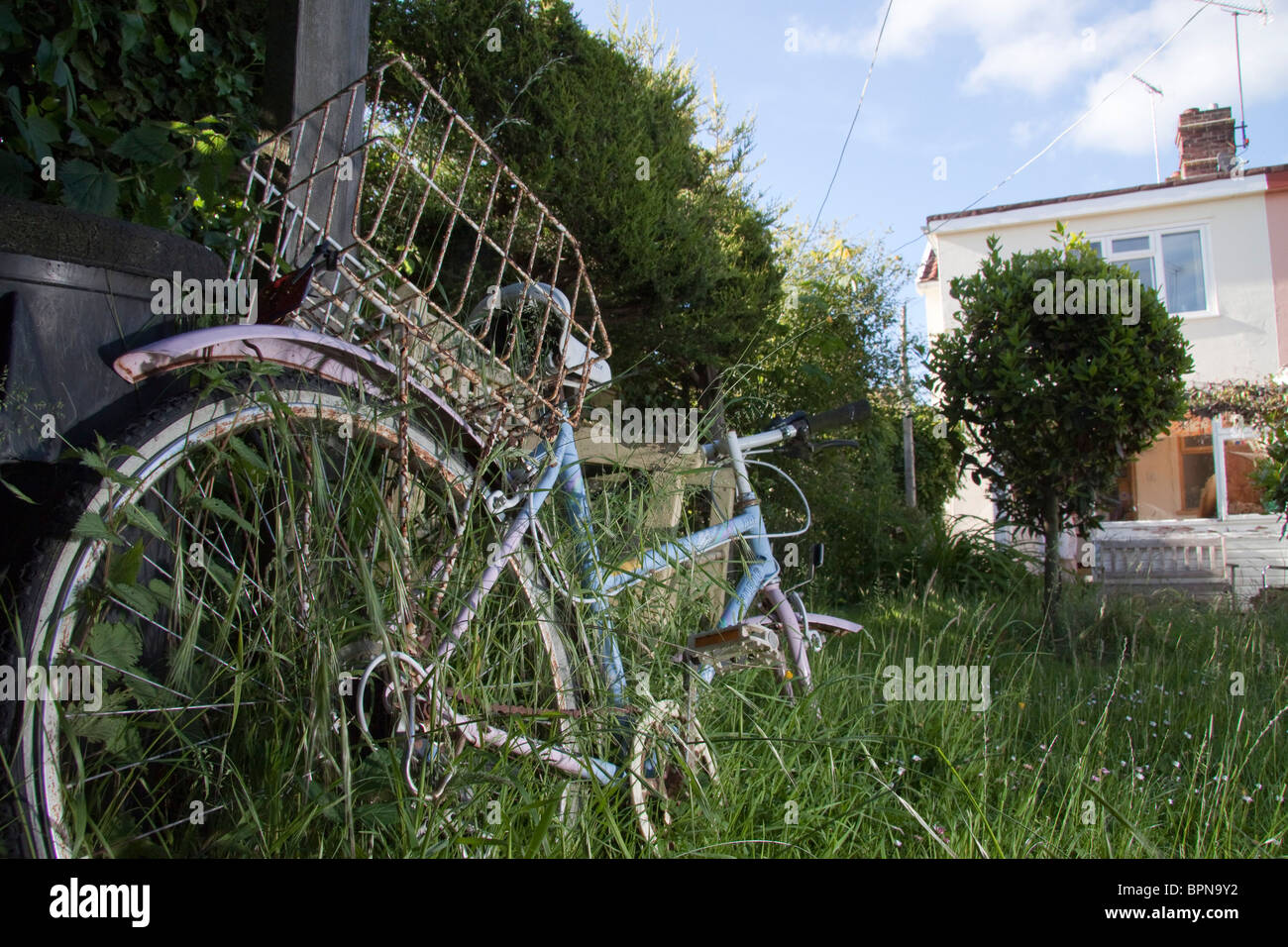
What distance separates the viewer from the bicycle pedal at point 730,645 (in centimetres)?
178

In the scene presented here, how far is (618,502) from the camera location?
189 cm

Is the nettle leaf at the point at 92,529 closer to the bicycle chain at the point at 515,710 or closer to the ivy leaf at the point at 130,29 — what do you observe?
the bicycle chain at the point at 515,710

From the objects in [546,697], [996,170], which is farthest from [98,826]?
[996,170]

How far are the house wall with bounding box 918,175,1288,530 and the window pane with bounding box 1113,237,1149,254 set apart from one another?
146 mm

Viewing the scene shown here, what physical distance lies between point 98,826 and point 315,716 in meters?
0.33

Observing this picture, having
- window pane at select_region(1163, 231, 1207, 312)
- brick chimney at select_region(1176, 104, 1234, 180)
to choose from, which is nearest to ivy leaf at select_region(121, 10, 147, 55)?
window pane at select_region(1163, 231, 1207, 312)

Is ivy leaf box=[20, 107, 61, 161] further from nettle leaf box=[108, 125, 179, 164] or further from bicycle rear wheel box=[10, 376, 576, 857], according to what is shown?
bicycle rear wheel box=[10, 376, 576, 857]

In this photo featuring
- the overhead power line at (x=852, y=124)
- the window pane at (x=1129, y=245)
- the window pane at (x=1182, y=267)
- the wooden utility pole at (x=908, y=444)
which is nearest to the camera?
the overhead power line at (x=852, y=124)

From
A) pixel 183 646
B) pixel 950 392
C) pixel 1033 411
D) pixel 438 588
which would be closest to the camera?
pixel 183 646

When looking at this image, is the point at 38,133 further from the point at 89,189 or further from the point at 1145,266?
the point at 1145,266

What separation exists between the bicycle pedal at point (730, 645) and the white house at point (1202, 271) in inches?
407

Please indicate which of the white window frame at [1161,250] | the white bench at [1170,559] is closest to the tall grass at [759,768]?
the white bench at [1170,559]

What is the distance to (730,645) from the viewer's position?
1778 millimetres

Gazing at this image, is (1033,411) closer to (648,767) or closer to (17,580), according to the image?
(648,767)
